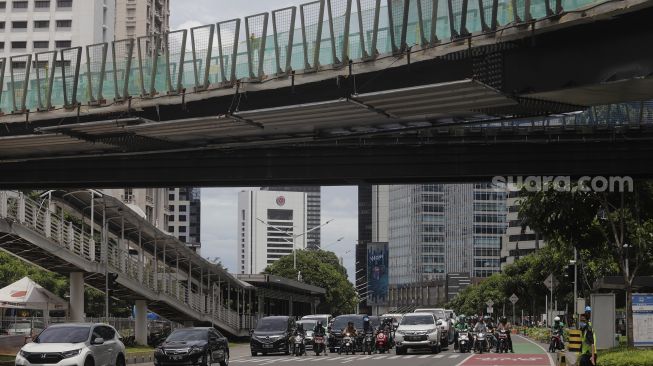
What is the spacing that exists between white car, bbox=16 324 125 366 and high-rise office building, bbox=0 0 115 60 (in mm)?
98407

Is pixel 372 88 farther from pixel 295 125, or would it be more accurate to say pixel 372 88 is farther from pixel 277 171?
pixel 277 171

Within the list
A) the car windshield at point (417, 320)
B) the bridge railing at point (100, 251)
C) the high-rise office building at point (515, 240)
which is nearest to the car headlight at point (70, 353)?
the bridge railing at point (100, 251)

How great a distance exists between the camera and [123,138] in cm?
3291

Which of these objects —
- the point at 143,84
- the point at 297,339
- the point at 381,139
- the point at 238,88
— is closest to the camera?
the point at 238,88

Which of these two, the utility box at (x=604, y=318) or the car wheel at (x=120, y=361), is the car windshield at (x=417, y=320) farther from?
the car wheel at (x=120, y=361)

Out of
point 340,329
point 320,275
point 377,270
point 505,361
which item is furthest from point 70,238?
point 377,270

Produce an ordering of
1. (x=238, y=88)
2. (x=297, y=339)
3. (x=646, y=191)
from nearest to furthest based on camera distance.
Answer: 1. (x=238, y=88)
2. (x=646, y=191)
3. (x=297, y=339)

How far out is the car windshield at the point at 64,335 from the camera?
27.4 m

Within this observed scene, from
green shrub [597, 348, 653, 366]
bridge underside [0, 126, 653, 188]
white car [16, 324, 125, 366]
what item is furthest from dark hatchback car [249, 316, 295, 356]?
green shrub [597, 348, 653, 366]

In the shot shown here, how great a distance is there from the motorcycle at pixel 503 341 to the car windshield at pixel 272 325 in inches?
377

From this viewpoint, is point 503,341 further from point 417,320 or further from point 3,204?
point 3,204

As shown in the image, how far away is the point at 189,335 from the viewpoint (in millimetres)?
34062

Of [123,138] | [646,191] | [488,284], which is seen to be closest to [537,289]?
[488,284]

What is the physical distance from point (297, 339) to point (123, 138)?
1763 centimetres
